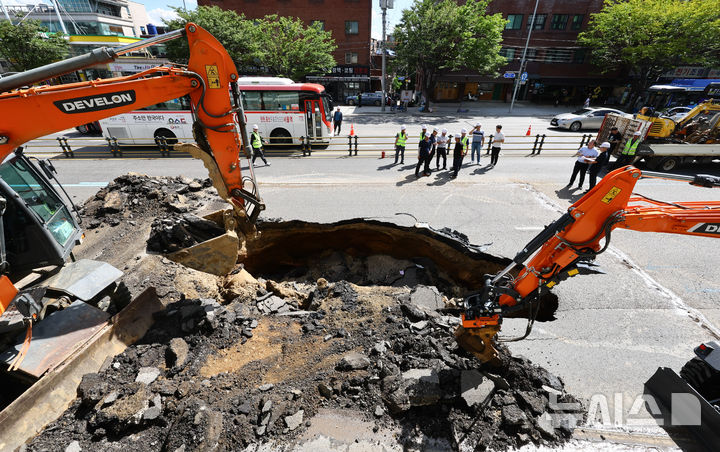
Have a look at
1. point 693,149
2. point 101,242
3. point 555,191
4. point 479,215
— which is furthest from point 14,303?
point 693,149

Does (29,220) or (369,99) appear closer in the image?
(29,220)

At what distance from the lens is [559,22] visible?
35.2 meters

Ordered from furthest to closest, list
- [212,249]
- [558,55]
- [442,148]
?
[558,55] → [442,148] → [212,249]

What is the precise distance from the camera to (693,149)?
528 inches

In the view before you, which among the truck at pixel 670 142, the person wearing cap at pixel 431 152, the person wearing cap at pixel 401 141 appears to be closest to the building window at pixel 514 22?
the truck at pixel 670 142

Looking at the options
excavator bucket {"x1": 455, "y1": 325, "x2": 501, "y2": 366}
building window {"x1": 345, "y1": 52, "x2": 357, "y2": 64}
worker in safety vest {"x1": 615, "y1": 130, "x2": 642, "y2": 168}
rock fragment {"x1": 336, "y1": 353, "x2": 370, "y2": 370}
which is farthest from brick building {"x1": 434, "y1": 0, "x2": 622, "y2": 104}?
rock fragment {"x1": 336, "y1": 353, "x2": 370, "y2": 370}

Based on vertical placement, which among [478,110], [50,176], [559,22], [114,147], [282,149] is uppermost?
[559,22]

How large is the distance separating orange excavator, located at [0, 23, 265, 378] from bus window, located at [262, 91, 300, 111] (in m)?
11.5

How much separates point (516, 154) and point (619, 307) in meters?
12.2

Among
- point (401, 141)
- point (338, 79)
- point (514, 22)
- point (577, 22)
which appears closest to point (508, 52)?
point (514, 22)

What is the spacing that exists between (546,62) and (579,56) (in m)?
3.33

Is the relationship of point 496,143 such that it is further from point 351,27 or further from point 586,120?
point 351,27

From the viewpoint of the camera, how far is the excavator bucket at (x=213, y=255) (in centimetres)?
526

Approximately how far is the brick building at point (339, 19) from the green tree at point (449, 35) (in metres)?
8.26
